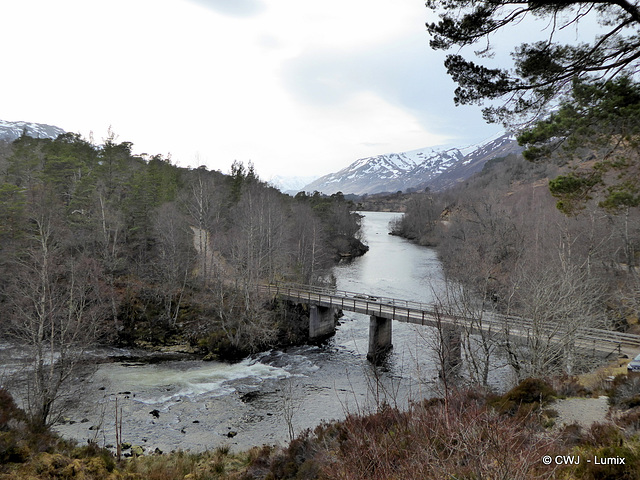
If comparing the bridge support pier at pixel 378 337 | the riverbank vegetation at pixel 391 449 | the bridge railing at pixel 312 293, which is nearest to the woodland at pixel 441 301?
the riverbank vegetation at pixel 391 449

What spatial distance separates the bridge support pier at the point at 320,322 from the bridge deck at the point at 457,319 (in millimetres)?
733

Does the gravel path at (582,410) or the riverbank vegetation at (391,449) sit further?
the gravel path at (582,410)

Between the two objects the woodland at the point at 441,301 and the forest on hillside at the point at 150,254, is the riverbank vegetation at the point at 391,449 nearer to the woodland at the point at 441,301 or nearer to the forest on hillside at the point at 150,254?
the woodland at the point at 441,301

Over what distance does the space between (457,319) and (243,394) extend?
11.0 metres

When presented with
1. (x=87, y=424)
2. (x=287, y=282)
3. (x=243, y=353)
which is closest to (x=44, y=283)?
(x=87, y=424)

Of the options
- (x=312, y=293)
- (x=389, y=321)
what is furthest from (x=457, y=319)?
(x=312, y=293)

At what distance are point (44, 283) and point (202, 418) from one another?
8241 mm

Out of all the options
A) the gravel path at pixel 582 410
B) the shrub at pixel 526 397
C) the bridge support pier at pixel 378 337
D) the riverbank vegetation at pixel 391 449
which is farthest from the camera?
the bridge support pier at pixel 378 337

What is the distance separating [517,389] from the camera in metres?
10.5

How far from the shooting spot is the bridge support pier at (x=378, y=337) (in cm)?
2439

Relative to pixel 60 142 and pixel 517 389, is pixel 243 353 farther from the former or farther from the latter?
pixel 60 142

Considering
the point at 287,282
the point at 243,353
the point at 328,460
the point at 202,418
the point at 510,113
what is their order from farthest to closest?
the point at 287,282 → the point at 243,353 → the point at 202,418 → the point at 510,113 → the point at 328,460

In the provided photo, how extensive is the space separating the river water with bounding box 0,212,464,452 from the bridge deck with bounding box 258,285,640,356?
7.05 ft

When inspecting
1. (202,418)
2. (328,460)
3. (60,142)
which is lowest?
(202,418)
